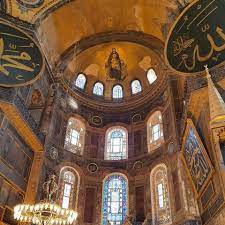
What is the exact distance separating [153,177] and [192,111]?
15.3ft

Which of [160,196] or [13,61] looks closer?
[13,61]

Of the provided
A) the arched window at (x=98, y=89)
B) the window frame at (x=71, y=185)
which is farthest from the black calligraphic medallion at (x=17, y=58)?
the arched window at (x=98, y=89)

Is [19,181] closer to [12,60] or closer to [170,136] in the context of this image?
[12,60]

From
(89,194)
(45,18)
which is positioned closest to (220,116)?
(89,194)

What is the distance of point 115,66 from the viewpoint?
1670 cm

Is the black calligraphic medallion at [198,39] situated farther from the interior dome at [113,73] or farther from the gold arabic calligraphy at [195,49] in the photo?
the interior dome at [113,73]

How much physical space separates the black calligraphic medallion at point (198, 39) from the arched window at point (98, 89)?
7.54 meters

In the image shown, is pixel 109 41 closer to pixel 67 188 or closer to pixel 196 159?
pixel 67 188

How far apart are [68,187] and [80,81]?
264 inches

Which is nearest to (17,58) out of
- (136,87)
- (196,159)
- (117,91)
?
(196,159)

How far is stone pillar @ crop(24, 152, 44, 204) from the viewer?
35.0 ft

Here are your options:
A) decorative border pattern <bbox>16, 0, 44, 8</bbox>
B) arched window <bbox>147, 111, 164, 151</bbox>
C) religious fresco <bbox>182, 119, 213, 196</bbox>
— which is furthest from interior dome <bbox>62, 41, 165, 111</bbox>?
religious fresco <bbox>182, 119, 213, 196</bbox>

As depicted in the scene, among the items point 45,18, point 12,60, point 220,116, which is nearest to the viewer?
point 220,116

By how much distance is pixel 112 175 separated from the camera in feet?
45.5
